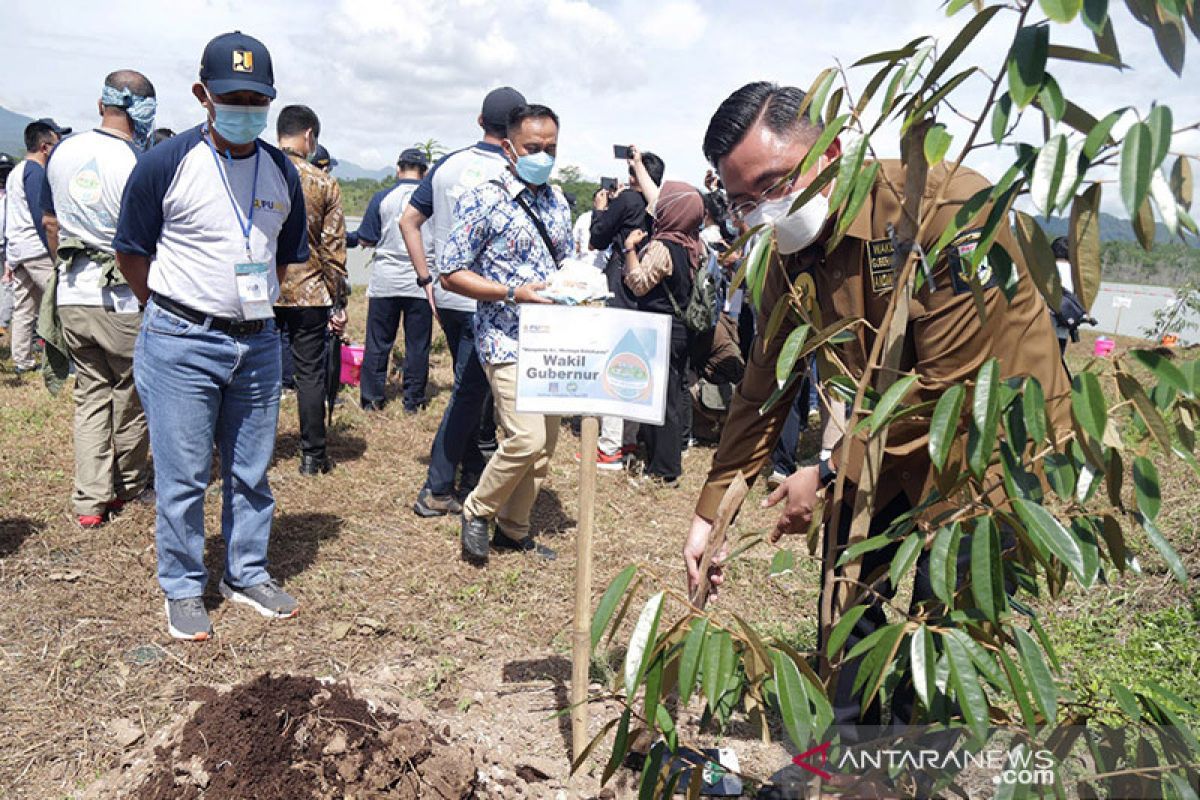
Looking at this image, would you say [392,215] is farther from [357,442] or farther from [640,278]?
[640,278]

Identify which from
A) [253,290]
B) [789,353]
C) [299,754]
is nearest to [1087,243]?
[789,353]

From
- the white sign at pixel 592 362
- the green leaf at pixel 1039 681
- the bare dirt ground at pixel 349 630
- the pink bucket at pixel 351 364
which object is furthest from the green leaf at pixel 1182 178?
the pink bucket at pixel 351 364

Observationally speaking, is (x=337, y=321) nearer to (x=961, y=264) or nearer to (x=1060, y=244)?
(x=1060, y=244)

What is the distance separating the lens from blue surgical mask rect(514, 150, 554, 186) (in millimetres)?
3834

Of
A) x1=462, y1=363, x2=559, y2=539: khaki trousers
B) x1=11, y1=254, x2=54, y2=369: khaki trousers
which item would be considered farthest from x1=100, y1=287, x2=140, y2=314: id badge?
x1=11, y1=254, x2=54, y2=369: khaki trousers

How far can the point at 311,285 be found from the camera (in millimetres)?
5152

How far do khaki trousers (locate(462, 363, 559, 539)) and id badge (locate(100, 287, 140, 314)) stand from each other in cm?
169

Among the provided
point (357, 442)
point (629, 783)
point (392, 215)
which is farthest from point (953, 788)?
point (392, 215)

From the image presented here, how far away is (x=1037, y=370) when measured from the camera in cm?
205

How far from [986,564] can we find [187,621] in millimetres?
3025

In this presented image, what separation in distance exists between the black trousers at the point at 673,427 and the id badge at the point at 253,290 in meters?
2.92

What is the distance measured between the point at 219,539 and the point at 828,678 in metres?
3.46

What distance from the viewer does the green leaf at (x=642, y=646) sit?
141cm

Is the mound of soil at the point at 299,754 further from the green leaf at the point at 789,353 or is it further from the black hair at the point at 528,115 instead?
the black hair at the point at 528,115
